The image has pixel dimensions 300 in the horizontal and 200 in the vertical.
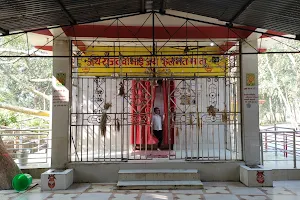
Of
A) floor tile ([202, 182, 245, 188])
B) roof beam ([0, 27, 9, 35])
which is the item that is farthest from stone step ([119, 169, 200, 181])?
roof beam ([0, 27, 9, 35])

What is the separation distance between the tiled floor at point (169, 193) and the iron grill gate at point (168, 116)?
1105mm

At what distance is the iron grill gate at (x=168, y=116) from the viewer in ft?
24.3

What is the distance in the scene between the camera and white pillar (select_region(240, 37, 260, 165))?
22.7 feet

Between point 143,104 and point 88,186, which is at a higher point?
point 143,104

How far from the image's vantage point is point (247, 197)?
5.41 m

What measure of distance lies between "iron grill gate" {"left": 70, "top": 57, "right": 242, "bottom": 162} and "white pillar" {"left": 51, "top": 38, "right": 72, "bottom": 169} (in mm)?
365

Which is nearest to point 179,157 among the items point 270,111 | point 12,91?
point 12,91

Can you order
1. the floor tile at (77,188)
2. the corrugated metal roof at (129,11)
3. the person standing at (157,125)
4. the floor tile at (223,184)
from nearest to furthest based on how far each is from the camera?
the corrugated metal roof at (129,11)
the floor tile at (77,188)
the floor tile at (223,184)
the person standing at (157,125)

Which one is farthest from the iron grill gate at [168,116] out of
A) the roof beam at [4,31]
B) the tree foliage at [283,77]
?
the tree foliage at [283,77]

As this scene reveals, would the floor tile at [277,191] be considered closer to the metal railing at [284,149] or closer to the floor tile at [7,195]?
the metal railing at [284,149]

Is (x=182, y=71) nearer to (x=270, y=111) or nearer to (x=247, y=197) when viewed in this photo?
(x=247, y=197)

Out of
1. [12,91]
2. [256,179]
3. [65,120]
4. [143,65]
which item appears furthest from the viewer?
[12,91]

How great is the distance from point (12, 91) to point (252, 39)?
18.7 meters

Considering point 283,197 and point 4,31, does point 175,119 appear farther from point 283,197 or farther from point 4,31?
point 4,31
